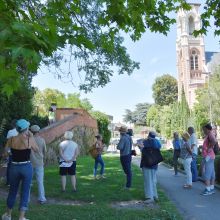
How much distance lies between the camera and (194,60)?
86000mm

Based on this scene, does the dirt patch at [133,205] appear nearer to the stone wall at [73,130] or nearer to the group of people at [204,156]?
the group of people at [204,156]

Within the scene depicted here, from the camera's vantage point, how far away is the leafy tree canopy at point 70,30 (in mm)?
3463

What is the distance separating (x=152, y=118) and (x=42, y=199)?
7868 cm

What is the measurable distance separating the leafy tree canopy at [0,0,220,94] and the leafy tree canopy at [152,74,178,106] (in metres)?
73.8

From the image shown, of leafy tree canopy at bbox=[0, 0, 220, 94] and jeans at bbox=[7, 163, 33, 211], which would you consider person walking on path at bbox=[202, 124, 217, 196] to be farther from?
jeans at bbox=[7, 163, 33, 211]

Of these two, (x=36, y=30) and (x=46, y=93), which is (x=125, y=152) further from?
(x=46, y=93)

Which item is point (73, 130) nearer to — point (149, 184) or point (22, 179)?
point (149, 184)

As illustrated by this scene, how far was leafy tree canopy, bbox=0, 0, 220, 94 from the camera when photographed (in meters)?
3.46

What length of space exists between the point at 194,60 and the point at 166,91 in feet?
32.8

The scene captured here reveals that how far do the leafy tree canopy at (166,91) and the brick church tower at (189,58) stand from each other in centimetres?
242

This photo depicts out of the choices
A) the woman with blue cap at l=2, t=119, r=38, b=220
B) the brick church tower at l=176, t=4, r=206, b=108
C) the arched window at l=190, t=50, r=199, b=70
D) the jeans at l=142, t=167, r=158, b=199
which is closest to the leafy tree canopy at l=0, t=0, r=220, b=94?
the woman with blue cap at l=2, t=119, r=38, b=220

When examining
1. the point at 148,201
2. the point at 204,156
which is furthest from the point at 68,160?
the point at 204,156

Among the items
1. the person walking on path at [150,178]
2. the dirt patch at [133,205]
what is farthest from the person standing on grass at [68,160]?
the person walking on path at [150,178]

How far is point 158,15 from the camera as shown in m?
8.87
